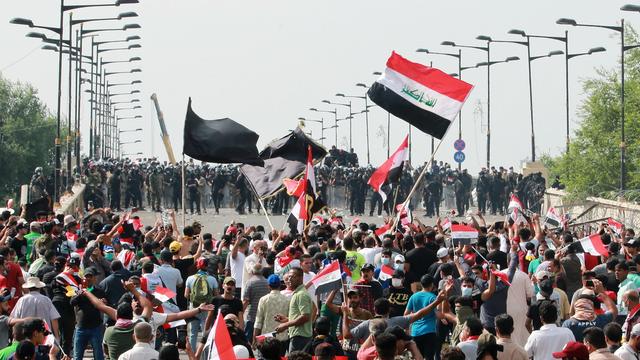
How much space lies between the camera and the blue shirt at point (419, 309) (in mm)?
16359

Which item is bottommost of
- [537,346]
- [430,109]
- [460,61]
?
[537,346]

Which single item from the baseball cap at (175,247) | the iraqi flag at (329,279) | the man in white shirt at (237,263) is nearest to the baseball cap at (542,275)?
the iraqi flag at (329,279)

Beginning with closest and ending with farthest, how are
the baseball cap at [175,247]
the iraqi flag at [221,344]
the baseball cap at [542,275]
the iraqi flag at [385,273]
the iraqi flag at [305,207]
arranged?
the iraqi flag at [221,344]
the baseball cap at [542,275]
the iraqi flag at [385,273]
the baseball cap at [175,247]
the iraqi flag at [305,207]

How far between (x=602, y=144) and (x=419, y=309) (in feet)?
145

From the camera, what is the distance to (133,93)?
110500mm

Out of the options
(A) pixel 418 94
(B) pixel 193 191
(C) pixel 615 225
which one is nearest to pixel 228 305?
(A) pixel 418 94

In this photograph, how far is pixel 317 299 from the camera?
18.4m

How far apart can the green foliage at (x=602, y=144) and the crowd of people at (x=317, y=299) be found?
36.1 m

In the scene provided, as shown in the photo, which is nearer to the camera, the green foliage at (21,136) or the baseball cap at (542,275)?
the baseball cap at (542,275)

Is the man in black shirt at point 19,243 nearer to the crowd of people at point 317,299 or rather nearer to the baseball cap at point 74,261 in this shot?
the crowd of people at point 317,299

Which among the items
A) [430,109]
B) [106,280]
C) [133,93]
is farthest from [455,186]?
[133,93]

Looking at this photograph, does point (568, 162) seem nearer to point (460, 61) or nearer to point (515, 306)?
point (460, 61)

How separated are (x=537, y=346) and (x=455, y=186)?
42.7 m

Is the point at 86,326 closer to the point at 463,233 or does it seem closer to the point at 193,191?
the point at 463,233
